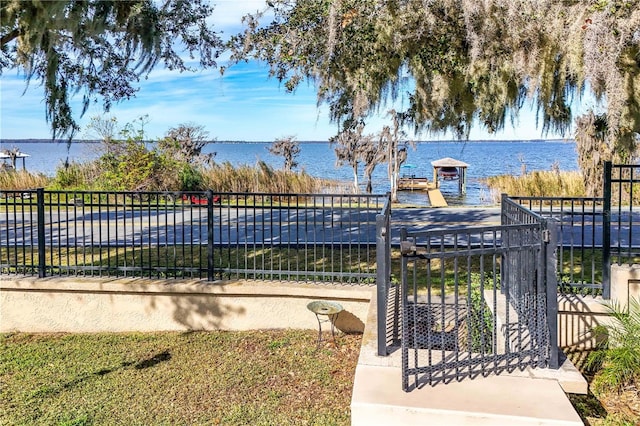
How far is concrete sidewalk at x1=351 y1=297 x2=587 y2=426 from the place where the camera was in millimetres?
3143

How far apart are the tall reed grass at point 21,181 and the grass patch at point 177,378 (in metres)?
14.0

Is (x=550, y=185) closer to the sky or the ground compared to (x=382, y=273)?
closer to the sky

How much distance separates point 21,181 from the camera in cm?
1856

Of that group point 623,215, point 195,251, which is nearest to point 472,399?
point 195,251

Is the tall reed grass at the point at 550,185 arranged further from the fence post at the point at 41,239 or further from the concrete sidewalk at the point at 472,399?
the fence post at the point at 41,239

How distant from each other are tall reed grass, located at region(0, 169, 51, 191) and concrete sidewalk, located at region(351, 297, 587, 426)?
58.3 ft

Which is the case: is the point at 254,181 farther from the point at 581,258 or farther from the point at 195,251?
the point at 581,258

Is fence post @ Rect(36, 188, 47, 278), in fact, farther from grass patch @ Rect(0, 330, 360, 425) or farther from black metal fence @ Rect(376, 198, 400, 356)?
black metal fence @ Rect(376, 198, 400, 356)

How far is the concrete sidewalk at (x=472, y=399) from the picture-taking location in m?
3.14

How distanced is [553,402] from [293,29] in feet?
15.1

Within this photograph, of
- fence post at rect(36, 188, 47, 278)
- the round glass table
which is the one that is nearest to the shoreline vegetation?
fence post at rect(36, 188, 47, 278)

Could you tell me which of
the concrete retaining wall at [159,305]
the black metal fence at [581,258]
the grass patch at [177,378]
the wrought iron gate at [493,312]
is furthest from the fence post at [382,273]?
the concrete retaining wall at [159,305]

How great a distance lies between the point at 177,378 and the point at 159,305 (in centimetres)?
152

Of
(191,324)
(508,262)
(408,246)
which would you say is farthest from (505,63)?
(191,324)
